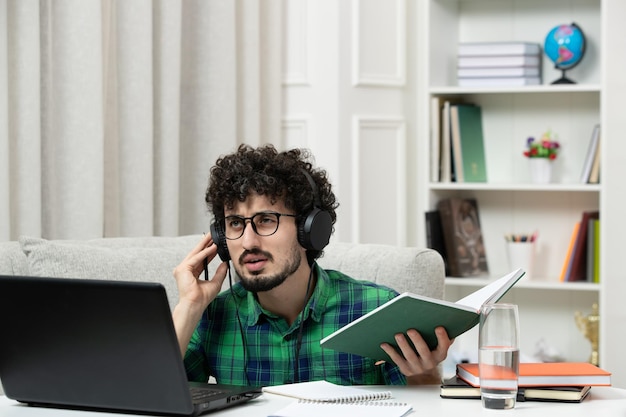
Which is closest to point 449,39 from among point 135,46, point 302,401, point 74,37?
point 135,46

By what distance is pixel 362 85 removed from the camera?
345cm

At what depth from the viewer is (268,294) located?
5.84 ft

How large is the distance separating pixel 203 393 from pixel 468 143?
92.1 inches

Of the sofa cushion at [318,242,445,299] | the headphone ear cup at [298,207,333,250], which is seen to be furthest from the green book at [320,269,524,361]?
the sofa cushion at [318,242,445,299]

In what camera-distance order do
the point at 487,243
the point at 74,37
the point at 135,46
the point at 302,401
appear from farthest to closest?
the point at 487,243, the point at 135,46, the point at 74,37, the point at 302,401

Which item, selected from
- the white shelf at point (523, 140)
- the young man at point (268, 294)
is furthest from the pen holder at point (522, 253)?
the young man at point (268, 294)

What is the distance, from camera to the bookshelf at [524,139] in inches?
139

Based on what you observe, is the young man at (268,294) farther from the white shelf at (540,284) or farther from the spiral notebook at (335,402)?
the white shelf at (540,284)

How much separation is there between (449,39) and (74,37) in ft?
5.26

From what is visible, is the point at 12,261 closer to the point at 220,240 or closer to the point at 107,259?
the point at 107,259

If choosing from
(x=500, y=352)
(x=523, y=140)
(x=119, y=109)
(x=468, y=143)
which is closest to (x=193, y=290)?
(x=500, y=352)

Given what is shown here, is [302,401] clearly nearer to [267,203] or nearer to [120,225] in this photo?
[267,203]

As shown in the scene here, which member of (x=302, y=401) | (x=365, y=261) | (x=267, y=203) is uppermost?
(x=267, y=203)

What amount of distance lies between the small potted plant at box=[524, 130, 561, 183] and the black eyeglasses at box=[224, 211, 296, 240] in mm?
1931
